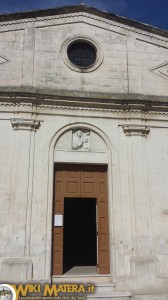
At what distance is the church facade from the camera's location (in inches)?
335

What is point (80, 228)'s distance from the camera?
45.3 ft

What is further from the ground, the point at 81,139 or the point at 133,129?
the point at 133,129

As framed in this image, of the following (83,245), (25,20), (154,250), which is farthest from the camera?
(83,245)

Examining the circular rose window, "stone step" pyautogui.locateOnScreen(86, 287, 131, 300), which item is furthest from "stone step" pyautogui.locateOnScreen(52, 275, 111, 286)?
the circular rose window

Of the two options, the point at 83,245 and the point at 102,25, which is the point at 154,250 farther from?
the point at 102,25

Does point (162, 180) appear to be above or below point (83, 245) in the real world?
above

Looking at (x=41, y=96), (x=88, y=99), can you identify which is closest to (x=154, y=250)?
(x=88, y=99)

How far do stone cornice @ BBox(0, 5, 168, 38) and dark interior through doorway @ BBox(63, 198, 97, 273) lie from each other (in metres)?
7.08

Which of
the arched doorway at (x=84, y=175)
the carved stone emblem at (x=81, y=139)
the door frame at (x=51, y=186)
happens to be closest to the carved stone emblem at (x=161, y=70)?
the door frame at (x=51, y=186)

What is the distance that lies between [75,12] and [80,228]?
8830 mm

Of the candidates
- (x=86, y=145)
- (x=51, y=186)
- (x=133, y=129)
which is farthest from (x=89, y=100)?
(x=51, y=186)

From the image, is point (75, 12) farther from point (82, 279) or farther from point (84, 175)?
point (82, 279)

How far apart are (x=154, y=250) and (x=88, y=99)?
4912mm

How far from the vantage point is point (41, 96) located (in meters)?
9.45
